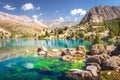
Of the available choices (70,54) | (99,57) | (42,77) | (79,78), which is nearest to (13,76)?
(42,77)

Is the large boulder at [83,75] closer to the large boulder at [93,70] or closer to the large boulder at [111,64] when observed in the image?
the large boulder at [93,70]

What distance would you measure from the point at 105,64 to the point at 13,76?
2647 centimetres

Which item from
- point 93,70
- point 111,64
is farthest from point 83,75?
point 111,64

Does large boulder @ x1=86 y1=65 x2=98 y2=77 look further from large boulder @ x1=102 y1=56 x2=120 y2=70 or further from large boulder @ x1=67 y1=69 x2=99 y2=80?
large boulder @ x1=102 y1=56 x2=120 y2=70

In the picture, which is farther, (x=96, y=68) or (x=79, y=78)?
(x=96, y=68)

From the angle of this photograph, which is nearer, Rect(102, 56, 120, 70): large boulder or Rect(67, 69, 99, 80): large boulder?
Rect(67, 69, 99, 80): large boulder

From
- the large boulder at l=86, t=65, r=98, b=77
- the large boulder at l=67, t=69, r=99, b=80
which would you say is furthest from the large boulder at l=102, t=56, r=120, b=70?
the large boulder at l=67, t=69, r=99, b=80

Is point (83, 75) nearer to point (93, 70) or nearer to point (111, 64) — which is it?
point (93, 70)

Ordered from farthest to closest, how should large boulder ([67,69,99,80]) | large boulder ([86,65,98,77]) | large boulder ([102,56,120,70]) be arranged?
large boulder ([102,56,120,70])
large boulder ([86,65,98,77])
large boulder ([67,69,99,80])

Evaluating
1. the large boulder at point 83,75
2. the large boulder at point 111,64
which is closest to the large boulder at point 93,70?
the large boulder at point 83,75

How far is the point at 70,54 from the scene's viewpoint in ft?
282

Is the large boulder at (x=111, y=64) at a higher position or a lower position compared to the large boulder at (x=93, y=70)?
higher

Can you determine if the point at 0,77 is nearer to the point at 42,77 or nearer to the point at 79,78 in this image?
the point at 42,77

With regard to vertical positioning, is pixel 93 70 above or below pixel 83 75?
above
